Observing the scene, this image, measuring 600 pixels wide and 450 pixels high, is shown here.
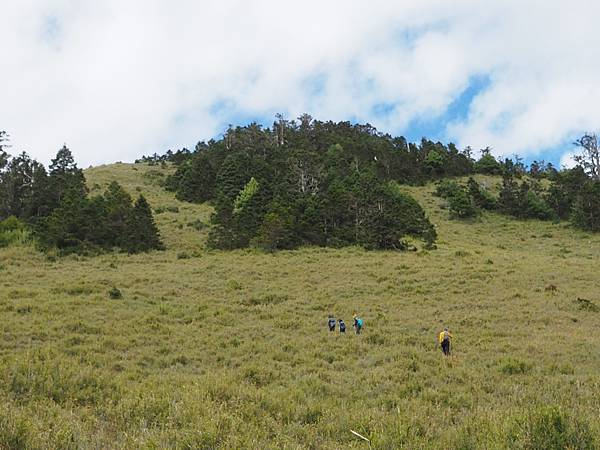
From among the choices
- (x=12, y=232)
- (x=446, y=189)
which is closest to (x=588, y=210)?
(x=446, y=189)

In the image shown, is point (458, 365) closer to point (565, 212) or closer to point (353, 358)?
point (353, 358)

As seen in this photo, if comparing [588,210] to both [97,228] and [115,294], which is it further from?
[115,294]

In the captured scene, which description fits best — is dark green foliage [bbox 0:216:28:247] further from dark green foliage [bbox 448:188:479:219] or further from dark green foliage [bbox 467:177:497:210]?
dark green foliage [bbox 467:177:497:210]

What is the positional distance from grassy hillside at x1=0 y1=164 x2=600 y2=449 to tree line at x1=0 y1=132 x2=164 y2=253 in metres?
2.63

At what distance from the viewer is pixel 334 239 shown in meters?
43.2

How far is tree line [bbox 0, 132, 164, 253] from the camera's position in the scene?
37.8 metres

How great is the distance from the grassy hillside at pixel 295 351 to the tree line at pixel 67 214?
8.62 feet

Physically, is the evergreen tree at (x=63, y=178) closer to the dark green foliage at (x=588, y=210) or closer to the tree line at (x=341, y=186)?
the tree line at (x=341, y=186)

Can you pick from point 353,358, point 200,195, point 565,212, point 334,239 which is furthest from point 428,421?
point 565,212

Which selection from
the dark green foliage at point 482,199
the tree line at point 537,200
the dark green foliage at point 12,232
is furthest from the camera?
the dark green foliage at point 482,199

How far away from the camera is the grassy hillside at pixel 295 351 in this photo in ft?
23.1

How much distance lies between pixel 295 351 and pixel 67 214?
29.8 m

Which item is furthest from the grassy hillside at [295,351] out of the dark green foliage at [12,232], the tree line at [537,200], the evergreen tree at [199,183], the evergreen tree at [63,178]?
the evergreen tree at [199,183]

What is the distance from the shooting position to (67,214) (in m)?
38.9
